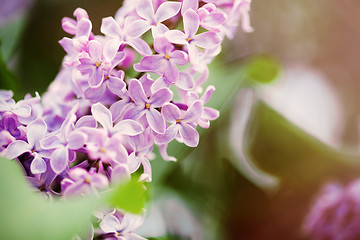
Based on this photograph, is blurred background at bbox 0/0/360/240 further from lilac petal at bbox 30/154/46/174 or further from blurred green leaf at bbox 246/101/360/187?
lilac petal at bbox 30/154/46/174

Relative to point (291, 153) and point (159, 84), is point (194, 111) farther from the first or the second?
point (291, 153)

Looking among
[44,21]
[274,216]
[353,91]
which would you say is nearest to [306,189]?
[274,216]

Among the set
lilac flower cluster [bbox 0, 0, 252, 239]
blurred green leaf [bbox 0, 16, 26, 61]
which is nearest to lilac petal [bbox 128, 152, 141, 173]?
lilac flower cluster [bbox 0, 0, 252, 239]

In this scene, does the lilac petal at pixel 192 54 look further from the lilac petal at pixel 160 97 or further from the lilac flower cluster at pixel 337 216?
the lilac flower cluster at pixel 337 216

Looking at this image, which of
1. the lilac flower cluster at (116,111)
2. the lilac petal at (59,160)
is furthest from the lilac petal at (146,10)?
the lilac petal at (59,160)

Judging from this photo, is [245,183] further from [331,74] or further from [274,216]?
[331,74]

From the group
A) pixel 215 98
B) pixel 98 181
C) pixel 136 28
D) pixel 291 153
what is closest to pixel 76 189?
pixel 98 181
